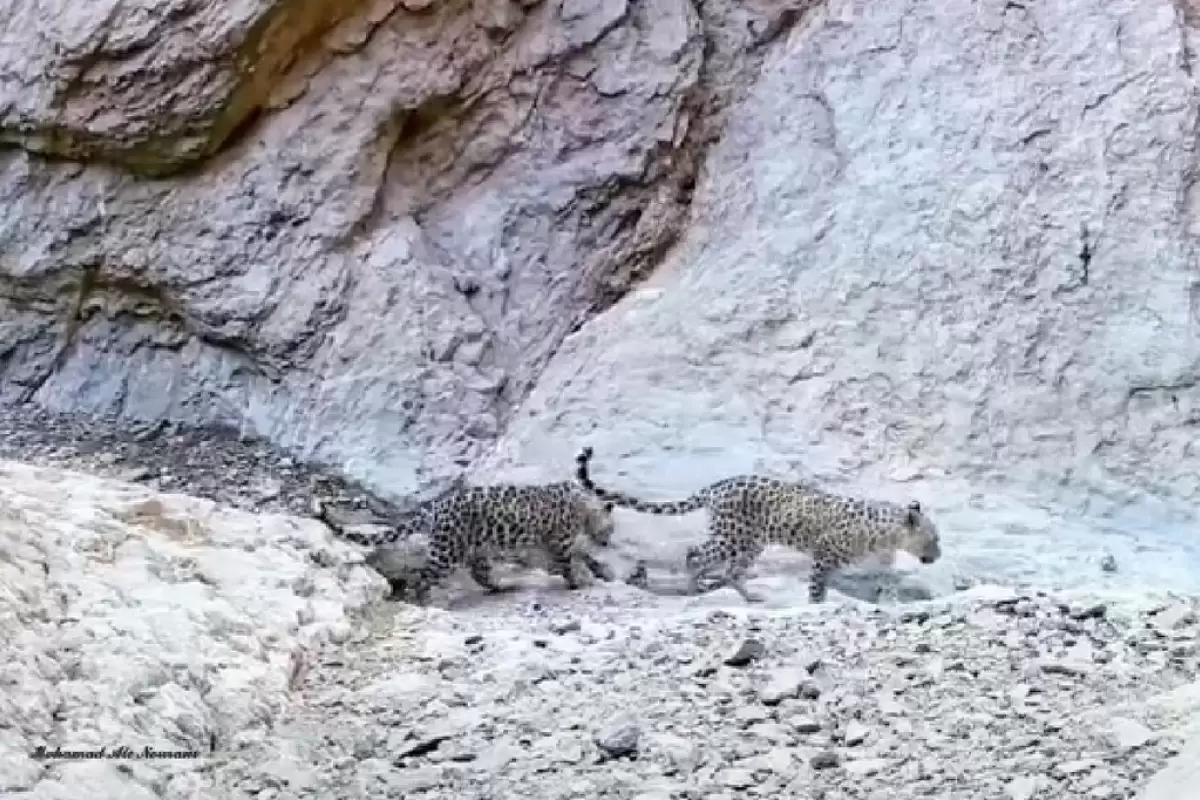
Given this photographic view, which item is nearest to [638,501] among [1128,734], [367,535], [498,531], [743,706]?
[498,531]

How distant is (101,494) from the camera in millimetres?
5211

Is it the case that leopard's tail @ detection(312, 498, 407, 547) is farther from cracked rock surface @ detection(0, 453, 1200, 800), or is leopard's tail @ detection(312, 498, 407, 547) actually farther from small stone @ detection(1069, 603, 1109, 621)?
small stone @ detection(1069, 603, 1109, 621)

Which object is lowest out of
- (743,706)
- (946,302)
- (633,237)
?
(743,706)

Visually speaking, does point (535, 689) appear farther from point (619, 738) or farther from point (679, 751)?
point (679, 751)

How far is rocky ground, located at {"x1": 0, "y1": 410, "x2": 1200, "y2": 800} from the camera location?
358 cm

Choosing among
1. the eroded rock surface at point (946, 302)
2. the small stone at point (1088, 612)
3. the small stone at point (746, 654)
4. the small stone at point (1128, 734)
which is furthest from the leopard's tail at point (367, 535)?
the small stone at point (1128, 734)

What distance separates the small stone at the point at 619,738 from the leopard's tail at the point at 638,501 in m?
2.60

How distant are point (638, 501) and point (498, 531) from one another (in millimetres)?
642

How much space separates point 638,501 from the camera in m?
6.64

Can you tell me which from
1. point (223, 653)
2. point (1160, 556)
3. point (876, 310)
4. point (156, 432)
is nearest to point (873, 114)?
point (876, 310)

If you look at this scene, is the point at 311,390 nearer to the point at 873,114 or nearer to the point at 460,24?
the point at 460,24

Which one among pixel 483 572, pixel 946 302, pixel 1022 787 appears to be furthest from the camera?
pixel 946 302

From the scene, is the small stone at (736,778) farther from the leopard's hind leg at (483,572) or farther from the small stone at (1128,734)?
the leopard's hind leg at (483,572)

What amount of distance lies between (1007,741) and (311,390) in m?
4.42
